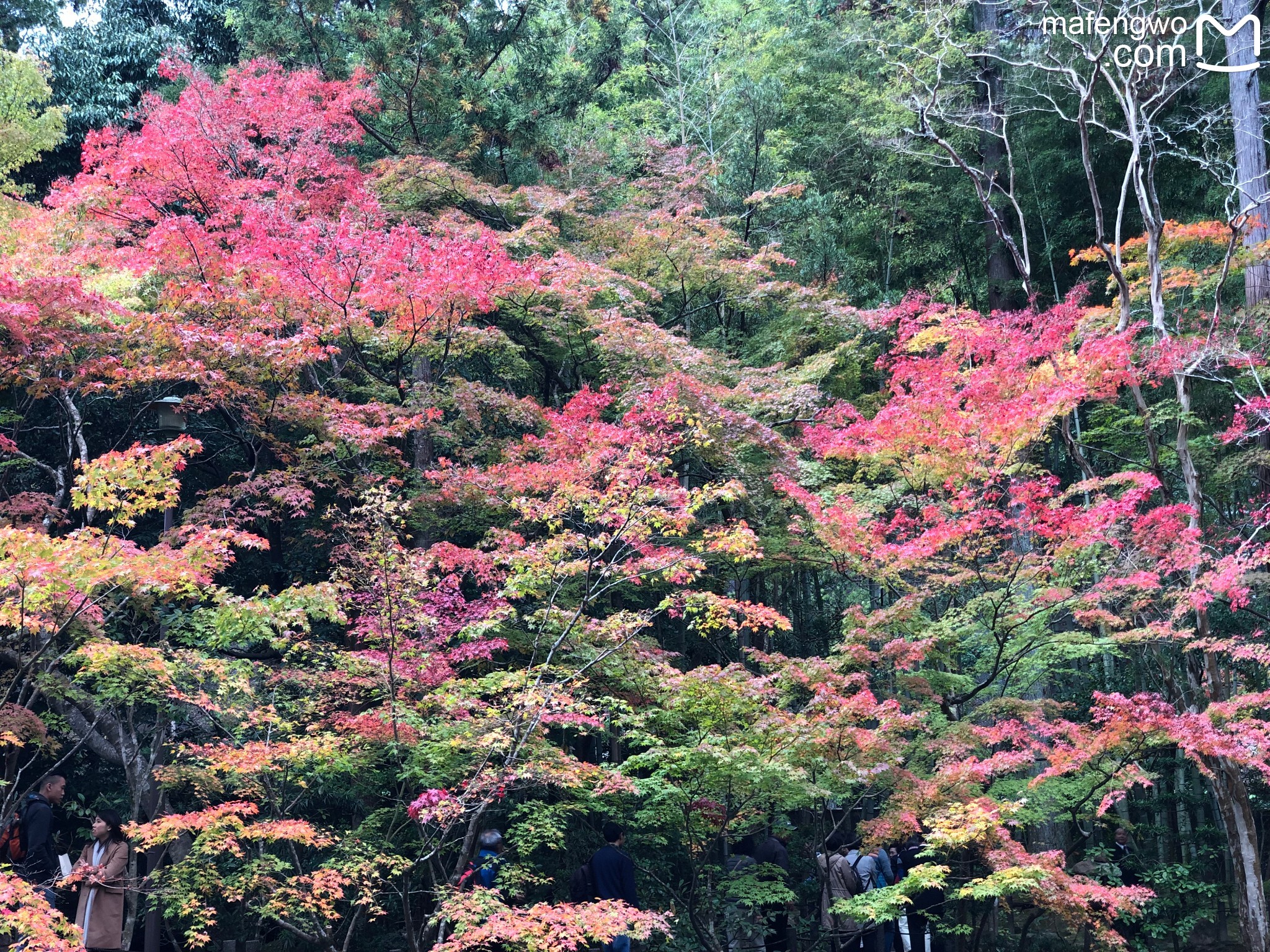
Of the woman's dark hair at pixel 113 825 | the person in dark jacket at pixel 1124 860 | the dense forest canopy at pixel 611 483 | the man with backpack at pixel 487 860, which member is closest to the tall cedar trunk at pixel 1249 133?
the dense forest canopy at pixel 611 483

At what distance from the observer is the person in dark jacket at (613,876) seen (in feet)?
21.5

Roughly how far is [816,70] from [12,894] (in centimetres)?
1515

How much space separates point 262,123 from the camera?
480 inches

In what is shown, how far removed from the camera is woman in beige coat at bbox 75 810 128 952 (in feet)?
20.6

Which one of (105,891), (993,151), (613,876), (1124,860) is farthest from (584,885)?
(993,151)

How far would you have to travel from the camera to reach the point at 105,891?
20.7 ft

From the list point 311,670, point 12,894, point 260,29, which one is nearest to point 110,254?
point 311,670

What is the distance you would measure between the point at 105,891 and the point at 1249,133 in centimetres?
1298
